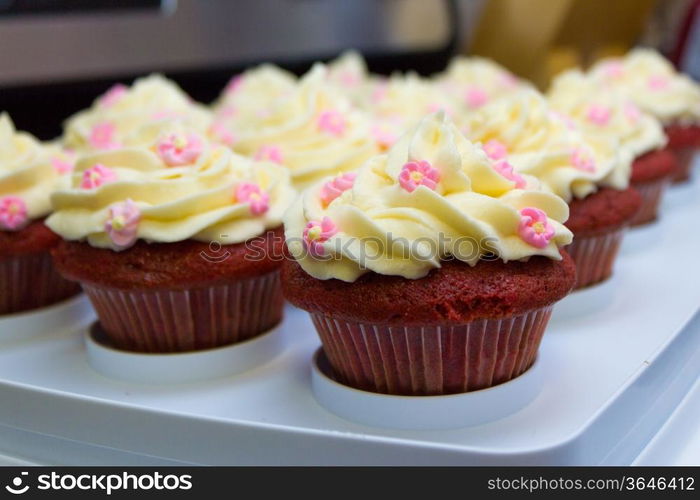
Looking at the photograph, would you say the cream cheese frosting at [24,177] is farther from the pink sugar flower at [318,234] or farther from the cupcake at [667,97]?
the cupcake at [667,97]

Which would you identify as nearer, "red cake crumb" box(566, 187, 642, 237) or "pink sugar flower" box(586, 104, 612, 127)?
"red cake crumb" box(566, 187, 642, 237)

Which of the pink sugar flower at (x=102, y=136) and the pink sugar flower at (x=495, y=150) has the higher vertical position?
the pink sugar flower at (x=495, y=150)

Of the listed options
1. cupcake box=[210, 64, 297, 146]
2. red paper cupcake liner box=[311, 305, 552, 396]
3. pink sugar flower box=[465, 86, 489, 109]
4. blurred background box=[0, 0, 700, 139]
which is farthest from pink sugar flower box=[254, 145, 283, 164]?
pink sugar flower box=[465, 86, 489, 109]

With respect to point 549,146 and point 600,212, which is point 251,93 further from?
point 600,212

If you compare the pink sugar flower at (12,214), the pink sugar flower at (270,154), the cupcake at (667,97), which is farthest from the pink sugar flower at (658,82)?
the pink sugar flower at (12,214)

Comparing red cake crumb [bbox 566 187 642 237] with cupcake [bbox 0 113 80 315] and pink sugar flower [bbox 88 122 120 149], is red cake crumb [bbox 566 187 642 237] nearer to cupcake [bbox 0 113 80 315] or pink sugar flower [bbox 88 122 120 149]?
cupcake [bbox 0 113 80 315]

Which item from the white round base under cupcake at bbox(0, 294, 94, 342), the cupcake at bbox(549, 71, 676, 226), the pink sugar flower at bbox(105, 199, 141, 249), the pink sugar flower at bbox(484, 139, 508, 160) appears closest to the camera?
the pink sugar flower at bbox(105, 199, 141, 249)
